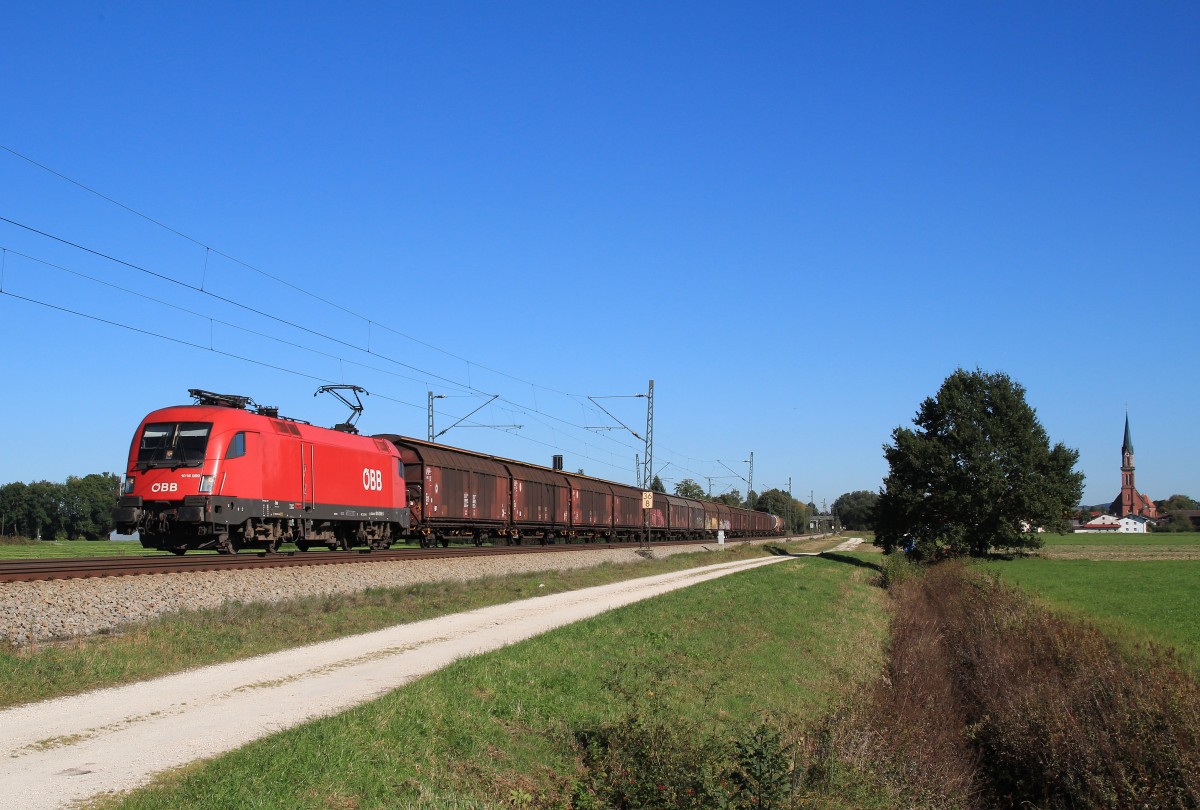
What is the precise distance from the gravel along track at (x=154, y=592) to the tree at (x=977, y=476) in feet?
133

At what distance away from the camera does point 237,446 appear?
77.2 ft

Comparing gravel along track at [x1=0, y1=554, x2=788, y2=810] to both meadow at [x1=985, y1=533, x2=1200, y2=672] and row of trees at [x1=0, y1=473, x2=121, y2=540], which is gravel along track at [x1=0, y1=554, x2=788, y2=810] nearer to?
meadow at [x1=985, y1=533, x2=1200, y2=672]

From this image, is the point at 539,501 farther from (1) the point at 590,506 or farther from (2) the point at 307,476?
(2) the point at 307,476

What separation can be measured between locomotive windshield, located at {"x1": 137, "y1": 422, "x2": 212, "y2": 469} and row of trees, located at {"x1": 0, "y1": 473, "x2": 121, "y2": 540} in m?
72.0

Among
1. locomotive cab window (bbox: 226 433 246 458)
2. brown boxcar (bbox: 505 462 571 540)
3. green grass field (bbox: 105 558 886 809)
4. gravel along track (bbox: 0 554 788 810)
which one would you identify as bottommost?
green grass field (bbox: 105 558 886 809)

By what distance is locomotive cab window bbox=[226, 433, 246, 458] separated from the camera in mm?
23281

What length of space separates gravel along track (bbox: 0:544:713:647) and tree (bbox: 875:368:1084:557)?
4063 cm

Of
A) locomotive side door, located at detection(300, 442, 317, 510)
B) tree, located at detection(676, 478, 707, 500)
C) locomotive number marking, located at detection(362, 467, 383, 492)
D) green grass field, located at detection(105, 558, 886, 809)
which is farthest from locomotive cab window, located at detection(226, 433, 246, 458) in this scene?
tree, located at detection(676, 478, 707, 500)

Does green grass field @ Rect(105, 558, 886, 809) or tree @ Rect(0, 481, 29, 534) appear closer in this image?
green grass field @ Rect(105, 558, 886, 809)

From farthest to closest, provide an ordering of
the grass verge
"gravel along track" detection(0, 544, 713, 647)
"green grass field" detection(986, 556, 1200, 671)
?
"green grass field" detection(986, 556, 1200, 671), "gravel along track" detection(0, 544, 713, 647), the grass verge

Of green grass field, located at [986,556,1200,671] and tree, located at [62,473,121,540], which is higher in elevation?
tree, located at [62,473,121,540]

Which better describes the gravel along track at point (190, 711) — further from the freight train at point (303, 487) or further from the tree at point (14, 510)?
the tree at point (14, 510)

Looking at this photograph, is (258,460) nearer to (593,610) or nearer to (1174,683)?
(593,610)

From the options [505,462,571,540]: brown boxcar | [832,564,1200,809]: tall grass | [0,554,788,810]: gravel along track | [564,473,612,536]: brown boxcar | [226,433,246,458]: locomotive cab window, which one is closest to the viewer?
[0,554,788,810]: gravel along track
